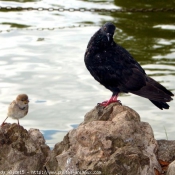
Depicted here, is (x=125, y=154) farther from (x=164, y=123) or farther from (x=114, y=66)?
(x=164, y=123)

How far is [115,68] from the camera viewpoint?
8.26m

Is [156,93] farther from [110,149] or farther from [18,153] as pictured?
[18,153]

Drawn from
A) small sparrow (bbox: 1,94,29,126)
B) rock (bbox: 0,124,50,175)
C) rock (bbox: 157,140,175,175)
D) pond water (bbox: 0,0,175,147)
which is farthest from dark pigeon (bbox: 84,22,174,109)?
pond water (bbox: 0,0,175,147)

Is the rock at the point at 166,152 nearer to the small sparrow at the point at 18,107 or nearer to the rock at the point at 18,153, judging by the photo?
the rock at the point at 18,153

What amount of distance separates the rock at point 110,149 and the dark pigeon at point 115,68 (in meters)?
1.15

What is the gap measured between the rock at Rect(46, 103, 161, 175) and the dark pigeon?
3.77ft

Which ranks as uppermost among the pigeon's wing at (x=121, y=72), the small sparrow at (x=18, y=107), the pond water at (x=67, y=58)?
the pigeon's wing at (x=121, y=72)

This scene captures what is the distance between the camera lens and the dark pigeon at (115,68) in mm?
8219

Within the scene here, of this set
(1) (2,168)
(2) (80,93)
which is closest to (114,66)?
(1) (2,168)

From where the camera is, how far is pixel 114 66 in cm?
826

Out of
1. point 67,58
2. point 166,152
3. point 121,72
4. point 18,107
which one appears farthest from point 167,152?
point 67,58

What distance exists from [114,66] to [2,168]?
6.83 feet

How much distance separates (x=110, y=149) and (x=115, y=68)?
1.89m

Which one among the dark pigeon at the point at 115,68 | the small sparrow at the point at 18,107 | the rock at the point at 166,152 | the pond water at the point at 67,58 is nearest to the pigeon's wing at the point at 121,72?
the dark pigeon at the point at 115,68
